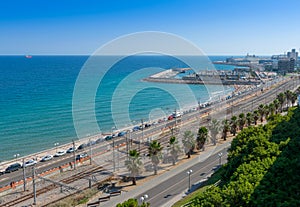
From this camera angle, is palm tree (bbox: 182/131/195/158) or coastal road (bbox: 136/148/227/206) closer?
coastal road (bbox: 136/148/227/206)

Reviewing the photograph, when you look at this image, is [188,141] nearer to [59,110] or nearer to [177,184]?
[177,184]

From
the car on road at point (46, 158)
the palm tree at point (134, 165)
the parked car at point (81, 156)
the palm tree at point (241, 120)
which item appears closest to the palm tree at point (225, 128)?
the palm tree at point (241, 120)

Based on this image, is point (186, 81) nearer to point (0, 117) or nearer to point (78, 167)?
point (0, 117)

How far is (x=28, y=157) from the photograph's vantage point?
140ft

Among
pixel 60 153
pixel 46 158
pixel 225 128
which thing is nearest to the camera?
pixel 46 158

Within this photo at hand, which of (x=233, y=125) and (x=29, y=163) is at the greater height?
(x=233, y=125)

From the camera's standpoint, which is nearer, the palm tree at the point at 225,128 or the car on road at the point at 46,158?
the car on road at the point at 46,158

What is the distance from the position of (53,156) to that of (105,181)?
13033mm

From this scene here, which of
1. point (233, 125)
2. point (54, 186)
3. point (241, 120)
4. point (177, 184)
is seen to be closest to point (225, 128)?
point (233, 125)

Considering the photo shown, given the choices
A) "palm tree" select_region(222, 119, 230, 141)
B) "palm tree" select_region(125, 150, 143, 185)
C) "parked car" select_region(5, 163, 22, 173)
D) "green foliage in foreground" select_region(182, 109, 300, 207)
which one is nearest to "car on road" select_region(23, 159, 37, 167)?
"parked car" select_region(5, 163, 22, 173)

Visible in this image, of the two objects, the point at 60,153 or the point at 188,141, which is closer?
the point at 188,141

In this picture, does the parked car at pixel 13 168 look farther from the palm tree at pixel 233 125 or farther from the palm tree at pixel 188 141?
the palm tree at pixel 233 125

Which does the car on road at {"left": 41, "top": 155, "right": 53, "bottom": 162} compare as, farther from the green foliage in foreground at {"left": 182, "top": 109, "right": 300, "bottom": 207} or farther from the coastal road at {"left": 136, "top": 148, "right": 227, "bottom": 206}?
the green foliage in foreground at {"left": 182, "top": 109, "right": 300, "bottom": 207}

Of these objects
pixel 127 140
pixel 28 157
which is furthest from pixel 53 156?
pixel 127 140
